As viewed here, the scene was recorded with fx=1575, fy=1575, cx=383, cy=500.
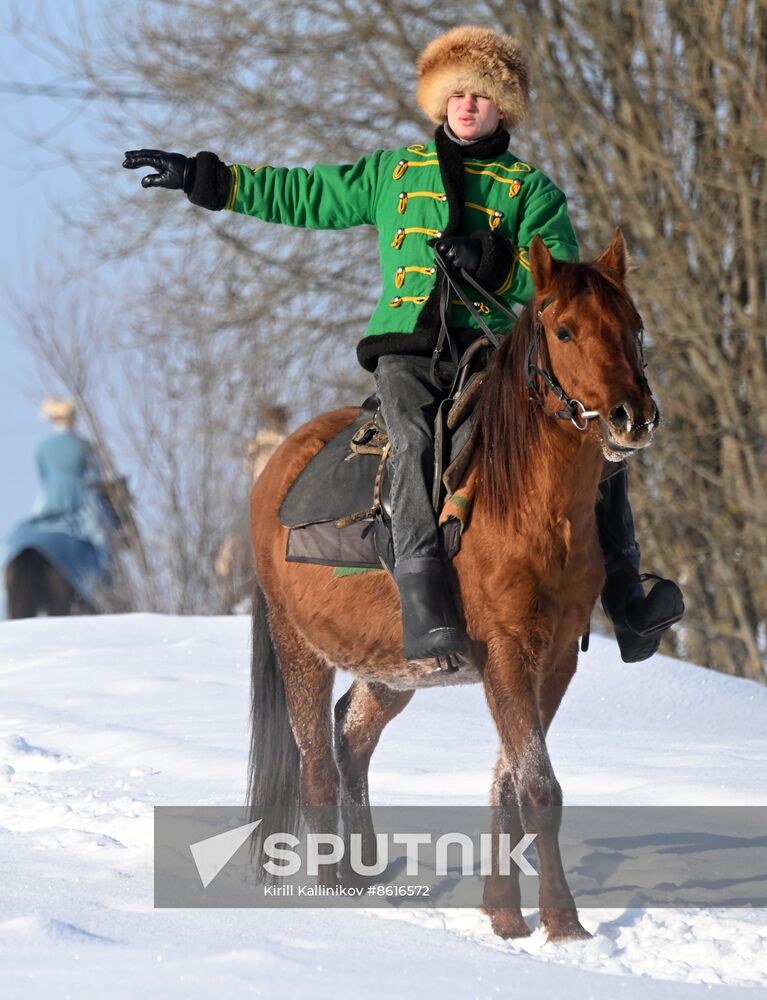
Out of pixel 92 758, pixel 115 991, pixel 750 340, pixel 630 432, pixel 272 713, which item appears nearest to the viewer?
pixel 115 991

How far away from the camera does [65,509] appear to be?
12695 mm

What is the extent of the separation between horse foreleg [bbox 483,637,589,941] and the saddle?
42cm

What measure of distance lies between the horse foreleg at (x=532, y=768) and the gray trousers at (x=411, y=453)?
399 mm

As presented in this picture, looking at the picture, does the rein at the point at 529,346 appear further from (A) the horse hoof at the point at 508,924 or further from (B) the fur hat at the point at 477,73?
(A) the horse hoof at the point at 508,924

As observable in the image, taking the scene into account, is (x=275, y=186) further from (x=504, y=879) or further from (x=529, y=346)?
(x=504, y=879)

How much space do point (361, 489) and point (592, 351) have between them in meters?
1.21

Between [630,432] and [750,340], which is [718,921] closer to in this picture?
[630,432]

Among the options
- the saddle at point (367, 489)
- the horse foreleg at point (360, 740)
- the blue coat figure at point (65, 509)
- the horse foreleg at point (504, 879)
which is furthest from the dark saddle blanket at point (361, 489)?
the blue coat figure at point (65, 509)

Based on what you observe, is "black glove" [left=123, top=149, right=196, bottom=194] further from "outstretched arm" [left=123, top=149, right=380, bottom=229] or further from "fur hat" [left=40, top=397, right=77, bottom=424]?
"fur hat" [left=40, top=397, right=77, bottom=424]

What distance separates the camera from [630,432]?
423 cm

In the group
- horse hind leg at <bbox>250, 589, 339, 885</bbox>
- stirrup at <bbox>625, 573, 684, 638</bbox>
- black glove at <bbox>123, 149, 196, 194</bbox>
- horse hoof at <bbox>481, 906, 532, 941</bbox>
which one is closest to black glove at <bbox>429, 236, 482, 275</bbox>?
black glove at <bbox>123, 149, 196, 194</bbox>

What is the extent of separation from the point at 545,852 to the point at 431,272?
193cm

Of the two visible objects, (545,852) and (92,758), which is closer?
(545,852)

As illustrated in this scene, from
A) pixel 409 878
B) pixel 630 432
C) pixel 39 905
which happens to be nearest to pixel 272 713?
pixel 409 878
